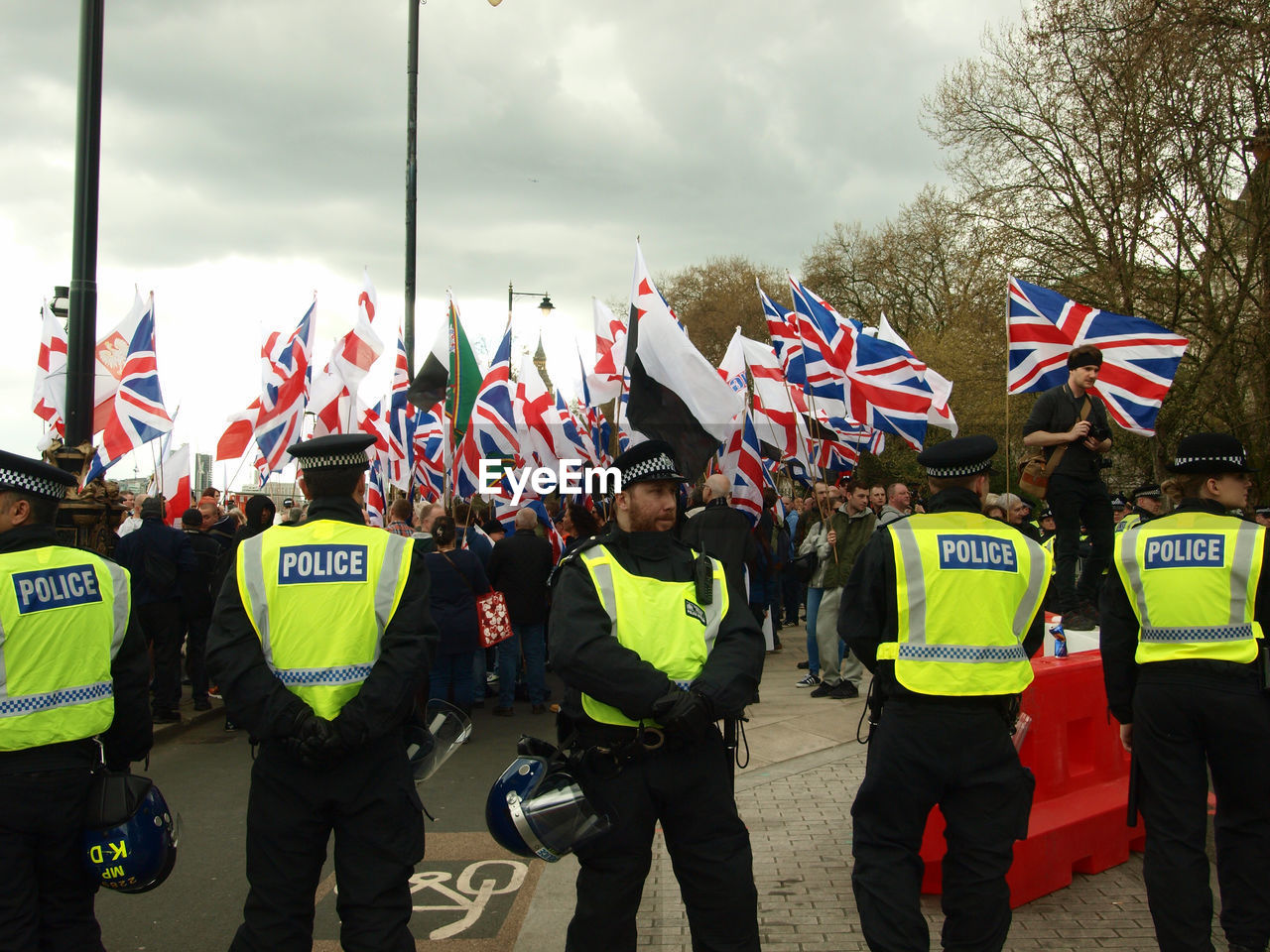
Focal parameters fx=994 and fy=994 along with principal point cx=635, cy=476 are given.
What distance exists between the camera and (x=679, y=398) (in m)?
7.43

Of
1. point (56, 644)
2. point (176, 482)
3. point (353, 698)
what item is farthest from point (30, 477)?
point (176, 482)

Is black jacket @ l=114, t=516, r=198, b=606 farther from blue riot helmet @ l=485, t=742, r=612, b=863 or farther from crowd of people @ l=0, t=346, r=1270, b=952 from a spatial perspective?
blue riot helmet @ l=485, t=742, r=612, b=863

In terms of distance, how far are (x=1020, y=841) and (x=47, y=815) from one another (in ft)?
12.7

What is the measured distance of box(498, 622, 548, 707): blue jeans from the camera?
9414 mm

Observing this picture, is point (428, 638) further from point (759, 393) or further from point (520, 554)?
point (759, 393)

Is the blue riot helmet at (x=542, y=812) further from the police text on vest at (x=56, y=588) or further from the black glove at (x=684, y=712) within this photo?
the police text on vest at (x=56, y=588)

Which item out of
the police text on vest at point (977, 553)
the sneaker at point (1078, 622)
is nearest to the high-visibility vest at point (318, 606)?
the police text on vest at point (977, 553)

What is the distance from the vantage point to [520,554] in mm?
9422

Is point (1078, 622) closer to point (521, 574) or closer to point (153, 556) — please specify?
point (521, 574)

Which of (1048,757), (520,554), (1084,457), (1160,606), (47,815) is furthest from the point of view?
(520,554)

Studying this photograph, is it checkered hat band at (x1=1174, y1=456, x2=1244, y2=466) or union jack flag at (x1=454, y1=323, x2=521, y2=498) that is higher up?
union jack flag at (x1=454, y1=323, x2=521, y2=498)

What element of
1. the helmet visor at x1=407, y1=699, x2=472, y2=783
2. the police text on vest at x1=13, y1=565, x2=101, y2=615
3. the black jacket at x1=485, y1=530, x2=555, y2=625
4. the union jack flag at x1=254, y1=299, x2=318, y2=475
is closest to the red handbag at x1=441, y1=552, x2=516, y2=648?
the black jacket at x1=485, y1=530, x2=555, y2=625

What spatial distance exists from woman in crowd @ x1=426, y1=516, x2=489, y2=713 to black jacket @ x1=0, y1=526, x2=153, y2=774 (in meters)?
4.93

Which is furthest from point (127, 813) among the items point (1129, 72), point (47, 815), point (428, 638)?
point (1129, 72)
